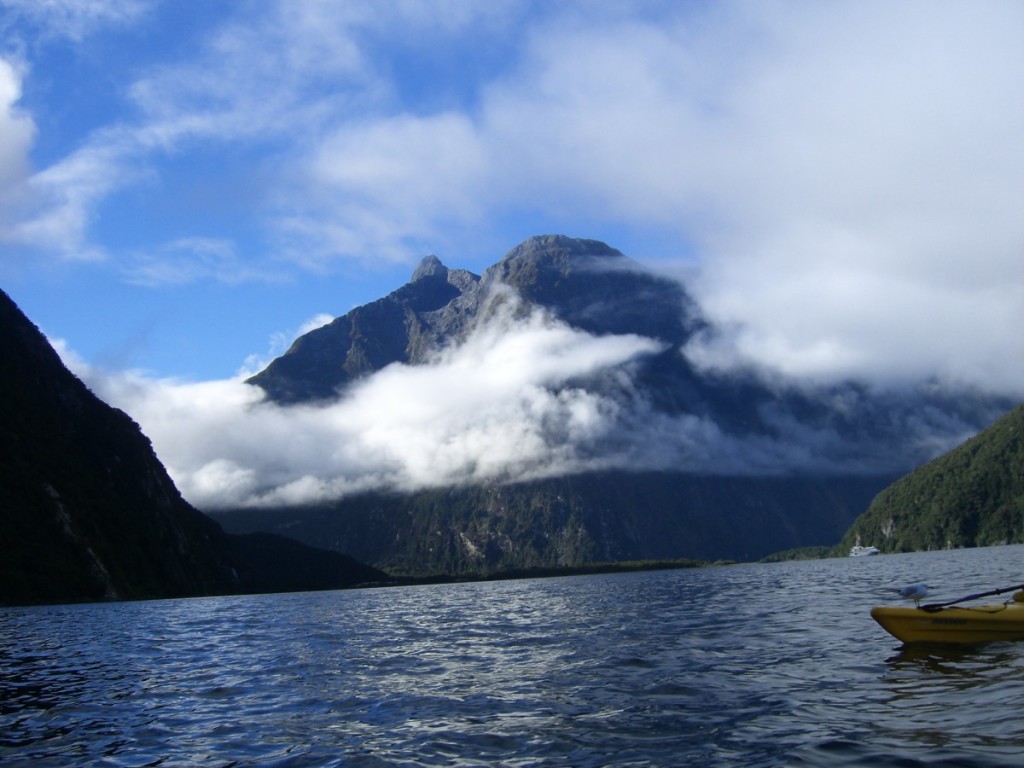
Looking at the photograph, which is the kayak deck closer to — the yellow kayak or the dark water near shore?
the yellow kayak

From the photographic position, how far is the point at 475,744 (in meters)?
22.3

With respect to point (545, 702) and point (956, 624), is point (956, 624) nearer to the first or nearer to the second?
point (956, 624)

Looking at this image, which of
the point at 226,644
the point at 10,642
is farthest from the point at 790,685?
the point at 10,642

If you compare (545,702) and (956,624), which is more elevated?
(956,624)

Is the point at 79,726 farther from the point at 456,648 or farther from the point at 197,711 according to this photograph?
the point at 456,648

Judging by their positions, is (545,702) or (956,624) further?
(956,624)

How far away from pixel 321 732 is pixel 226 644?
37242 millimetres

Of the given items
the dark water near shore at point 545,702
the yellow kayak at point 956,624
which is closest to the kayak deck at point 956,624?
the yellow kayak at point 956,624

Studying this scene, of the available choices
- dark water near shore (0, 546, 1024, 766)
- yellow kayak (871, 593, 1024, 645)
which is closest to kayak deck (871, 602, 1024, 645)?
yellow kayak (871, 593, 1024, 645)

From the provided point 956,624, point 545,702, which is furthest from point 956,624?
point 545,702

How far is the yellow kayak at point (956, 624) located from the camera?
113ft

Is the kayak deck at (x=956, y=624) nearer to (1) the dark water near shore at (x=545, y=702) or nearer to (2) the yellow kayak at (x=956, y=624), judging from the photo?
(2) the yellow kayak at (x=956, y=624)

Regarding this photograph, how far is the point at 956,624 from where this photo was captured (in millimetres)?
34656

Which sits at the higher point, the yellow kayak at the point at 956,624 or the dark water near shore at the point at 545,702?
the yellow kayak at the point at 956,624
